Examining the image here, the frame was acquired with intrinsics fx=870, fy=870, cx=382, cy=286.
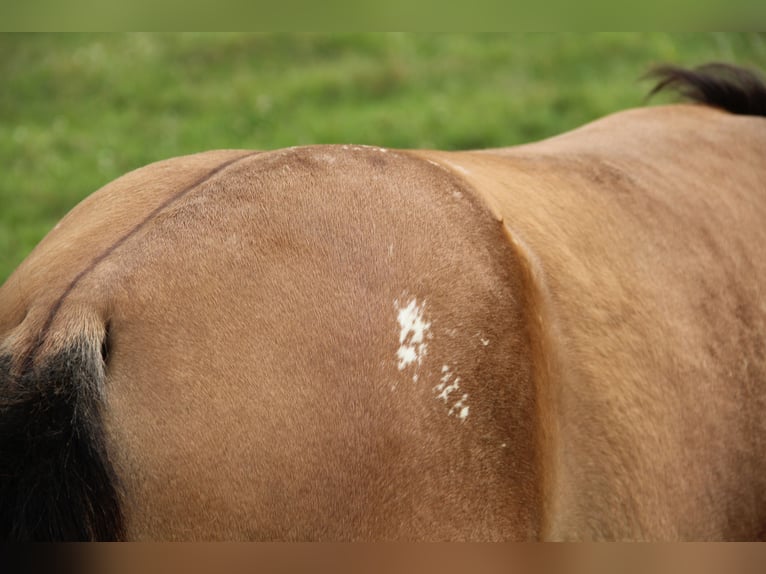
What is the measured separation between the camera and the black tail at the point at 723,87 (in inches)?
116

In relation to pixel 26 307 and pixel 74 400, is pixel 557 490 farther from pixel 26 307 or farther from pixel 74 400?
pixel 26 307

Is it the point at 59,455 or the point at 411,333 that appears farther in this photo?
the point at 411,333

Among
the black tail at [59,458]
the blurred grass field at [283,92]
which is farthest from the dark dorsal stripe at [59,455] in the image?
the blurred grass field at [283,92]

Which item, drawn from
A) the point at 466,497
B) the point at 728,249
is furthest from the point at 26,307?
the point at 728,249

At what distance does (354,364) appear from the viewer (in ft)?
4.62

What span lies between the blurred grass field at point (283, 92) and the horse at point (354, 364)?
3768 mm

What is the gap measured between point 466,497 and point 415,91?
527 cm

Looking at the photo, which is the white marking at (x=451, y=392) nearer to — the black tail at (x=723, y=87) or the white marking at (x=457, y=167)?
the white marking at (x=457, y=167)

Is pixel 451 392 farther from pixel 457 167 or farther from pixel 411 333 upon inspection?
pixel 457 167

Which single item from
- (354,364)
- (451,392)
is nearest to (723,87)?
(451,392)

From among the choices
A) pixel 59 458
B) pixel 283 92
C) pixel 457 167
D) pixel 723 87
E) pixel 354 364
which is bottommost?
pixel 59 458

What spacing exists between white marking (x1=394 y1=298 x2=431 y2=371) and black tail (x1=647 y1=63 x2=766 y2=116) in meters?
1.96

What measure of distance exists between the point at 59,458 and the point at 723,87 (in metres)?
2.52

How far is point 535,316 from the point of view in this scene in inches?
64.9
